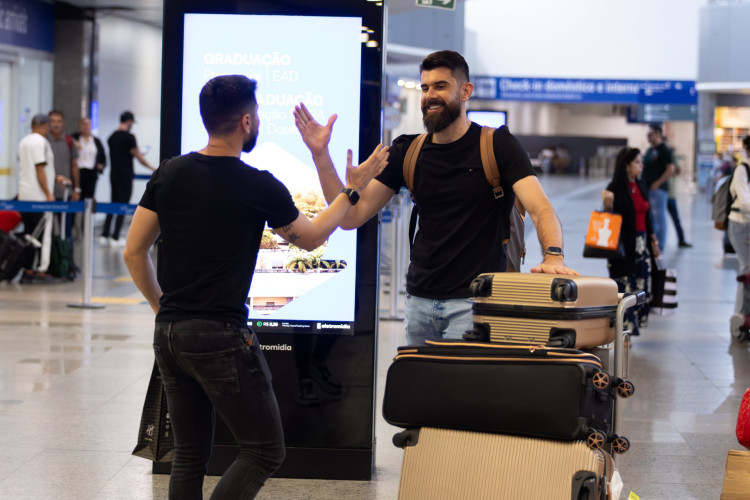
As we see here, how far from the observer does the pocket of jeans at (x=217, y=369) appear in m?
2.82

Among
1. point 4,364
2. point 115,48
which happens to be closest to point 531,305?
point 4,364

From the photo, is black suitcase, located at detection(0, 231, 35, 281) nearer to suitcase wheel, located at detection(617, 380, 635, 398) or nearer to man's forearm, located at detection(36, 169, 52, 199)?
man's forearm, located at detection(36, 169, 52, 199)

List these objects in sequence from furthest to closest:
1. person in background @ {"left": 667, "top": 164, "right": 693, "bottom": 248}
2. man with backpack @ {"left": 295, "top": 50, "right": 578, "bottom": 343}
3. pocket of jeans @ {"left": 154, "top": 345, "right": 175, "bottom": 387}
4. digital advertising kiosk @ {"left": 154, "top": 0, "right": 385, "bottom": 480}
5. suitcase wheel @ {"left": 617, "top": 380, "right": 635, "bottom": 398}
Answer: person in background @ {"left": 667, "top": 164, "right": 693, "bottom": 248} → digital advertising kiosk @ {"left": 154, "top": 0, "right": 385, "bottom": 480} → man with backpack @ {"left": 295, "top": 50, "right": 578, "bottom": 343} → pocket of jeans @ {"left": 154, "top": 345, "right": 175, "bottom": 387} → suitcase wheel @ {"left": 617, "top": 380, "right": 635, "bottom": 398}

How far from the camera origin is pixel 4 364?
6828 millimetres

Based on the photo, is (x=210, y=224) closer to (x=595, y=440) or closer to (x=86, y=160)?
(x=595, y=440)

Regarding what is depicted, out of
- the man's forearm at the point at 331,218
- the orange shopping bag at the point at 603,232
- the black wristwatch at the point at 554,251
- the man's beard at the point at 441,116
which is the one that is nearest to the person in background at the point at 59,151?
the orange shopping bag at the point at 603,232

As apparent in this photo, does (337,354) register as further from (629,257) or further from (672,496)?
(629,257)

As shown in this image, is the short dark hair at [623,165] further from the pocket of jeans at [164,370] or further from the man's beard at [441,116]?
the pocket of jeans at [164,370]

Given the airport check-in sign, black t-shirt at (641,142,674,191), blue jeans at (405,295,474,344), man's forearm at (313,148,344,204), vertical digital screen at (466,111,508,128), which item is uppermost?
the airport check-in sign

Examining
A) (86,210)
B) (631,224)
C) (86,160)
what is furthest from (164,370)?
(86,160)

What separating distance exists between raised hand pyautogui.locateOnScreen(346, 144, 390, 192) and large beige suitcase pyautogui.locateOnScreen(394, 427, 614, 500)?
2.74ft

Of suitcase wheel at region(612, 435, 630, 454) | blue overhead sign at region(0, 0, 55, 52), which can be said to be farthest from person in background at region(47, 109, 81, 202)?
suitcase wheel at region(612, 435, 630, 454)

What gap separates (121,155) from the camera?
14.5 m

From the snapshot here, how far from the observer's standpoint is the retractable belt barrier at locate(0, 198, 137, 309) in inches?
370
